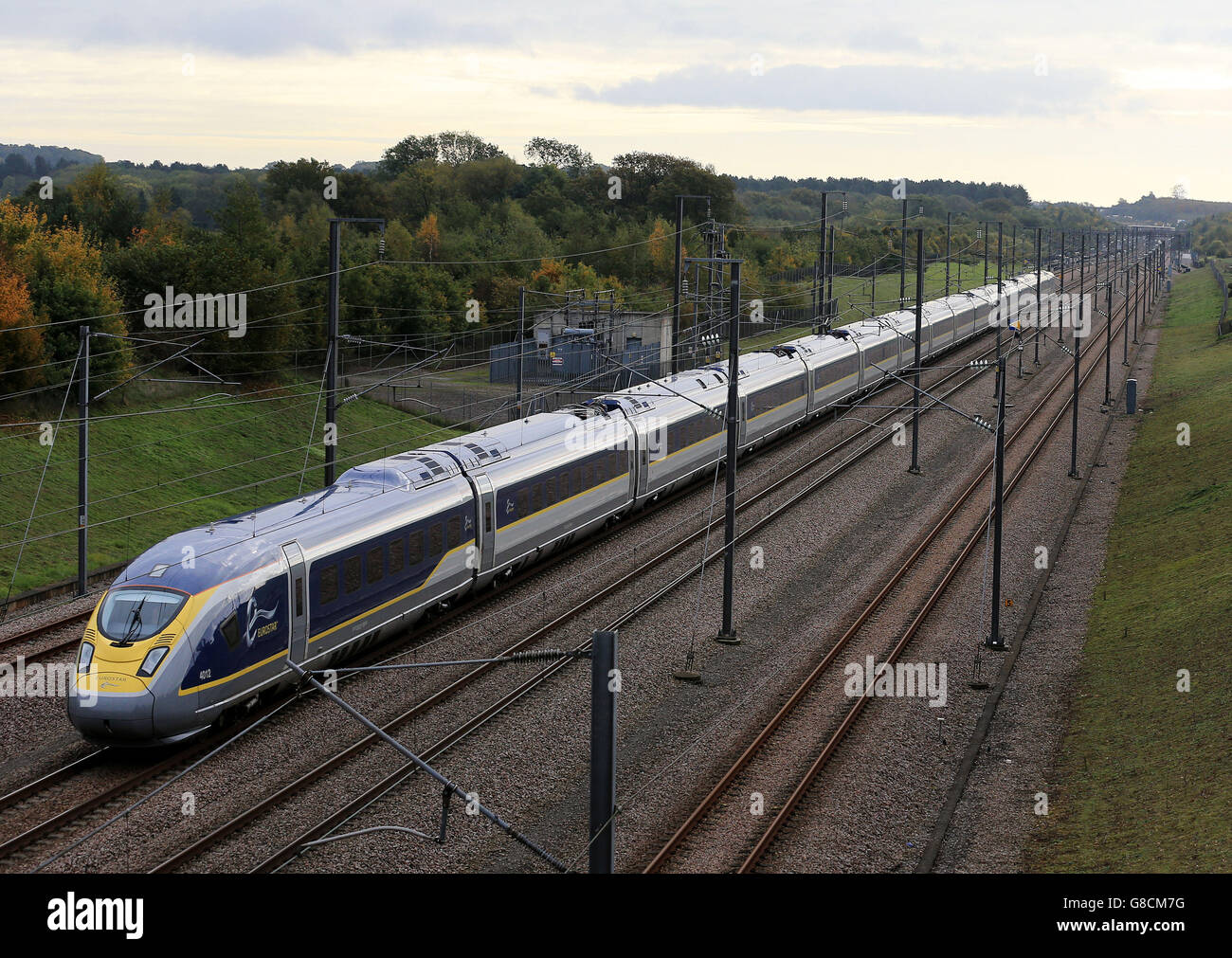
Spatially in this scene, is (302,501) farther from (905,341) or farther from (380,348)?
(905,341)

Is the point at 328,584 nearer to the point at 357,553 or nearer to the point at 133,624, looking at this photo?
the point at 357,553

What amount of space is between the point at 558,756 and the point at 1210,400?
4837 cm

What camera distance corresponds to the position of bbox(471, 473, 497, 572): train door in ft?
100

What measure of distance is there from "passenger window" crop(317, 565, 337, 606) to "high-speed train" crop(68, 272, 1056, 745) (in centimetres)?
4

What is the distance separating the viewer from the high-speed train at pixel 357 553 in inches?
830

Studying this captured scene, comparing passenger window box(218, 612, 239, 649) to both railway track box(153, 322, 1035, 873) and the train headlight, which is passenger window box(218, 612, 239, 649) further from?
railway track box(153, 322, 1035, 873)

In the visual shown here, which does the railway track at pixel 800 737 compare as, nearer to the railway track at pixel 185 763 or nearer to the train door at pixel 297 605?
the railway track at pixel 185 763

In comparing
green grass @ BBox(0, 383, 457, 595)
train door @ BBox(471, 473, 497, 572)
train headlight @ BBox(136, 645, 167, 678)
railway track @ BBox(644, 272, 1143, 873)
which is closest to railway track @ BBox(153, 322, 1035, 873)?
train door @ BBox(471, 473, 497, 572)

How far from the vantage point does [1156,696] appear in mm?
25734

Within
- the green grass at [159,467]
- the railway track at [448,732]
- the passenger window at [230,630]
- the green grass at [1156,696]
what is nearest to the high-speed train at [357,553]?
the passenger window at [230,630]

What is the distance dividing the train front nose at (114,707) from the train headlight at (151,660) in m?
0.16

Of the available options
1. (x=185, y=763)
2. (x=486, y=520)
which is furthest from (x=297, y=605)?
(x=486, y=520)

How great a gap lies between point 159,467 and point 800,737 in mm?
29992
